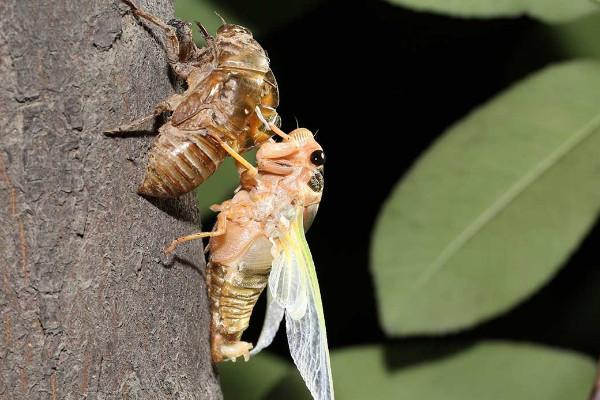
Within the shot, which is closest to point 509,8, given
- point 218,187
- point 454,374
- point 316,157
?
point 316,157

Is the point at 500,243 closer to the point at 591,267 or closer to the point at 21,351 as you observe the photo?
the point at 591,267

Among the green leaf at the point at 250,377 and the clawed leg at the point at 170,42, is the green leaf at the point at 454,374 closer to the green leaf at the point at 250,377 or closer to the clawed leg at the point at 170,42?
the green leaf at the point at 250,377

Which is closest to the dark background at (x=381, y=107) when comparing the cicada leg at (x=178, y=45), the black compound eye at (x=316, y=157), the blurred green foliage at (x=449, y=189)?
the blurred green foliage at (x=449, y=189)

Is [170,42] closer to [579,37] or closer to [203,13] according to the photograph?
[203,13]

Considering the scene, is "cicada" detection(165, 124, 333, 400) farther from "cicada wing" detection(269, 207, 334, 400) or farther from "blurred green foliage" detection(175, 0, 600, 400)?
"blurred green foliage" detection(175, 0, 600, 400)

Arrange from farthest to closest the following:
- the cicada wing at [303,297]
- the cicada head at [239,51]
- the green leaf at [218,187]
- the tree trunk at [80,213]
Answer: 1. the green leaf at [218,187]
2. the cicada wing at [303,297]
3. the cicada head at [239,51]
4. the tree trunk at [80,213]
